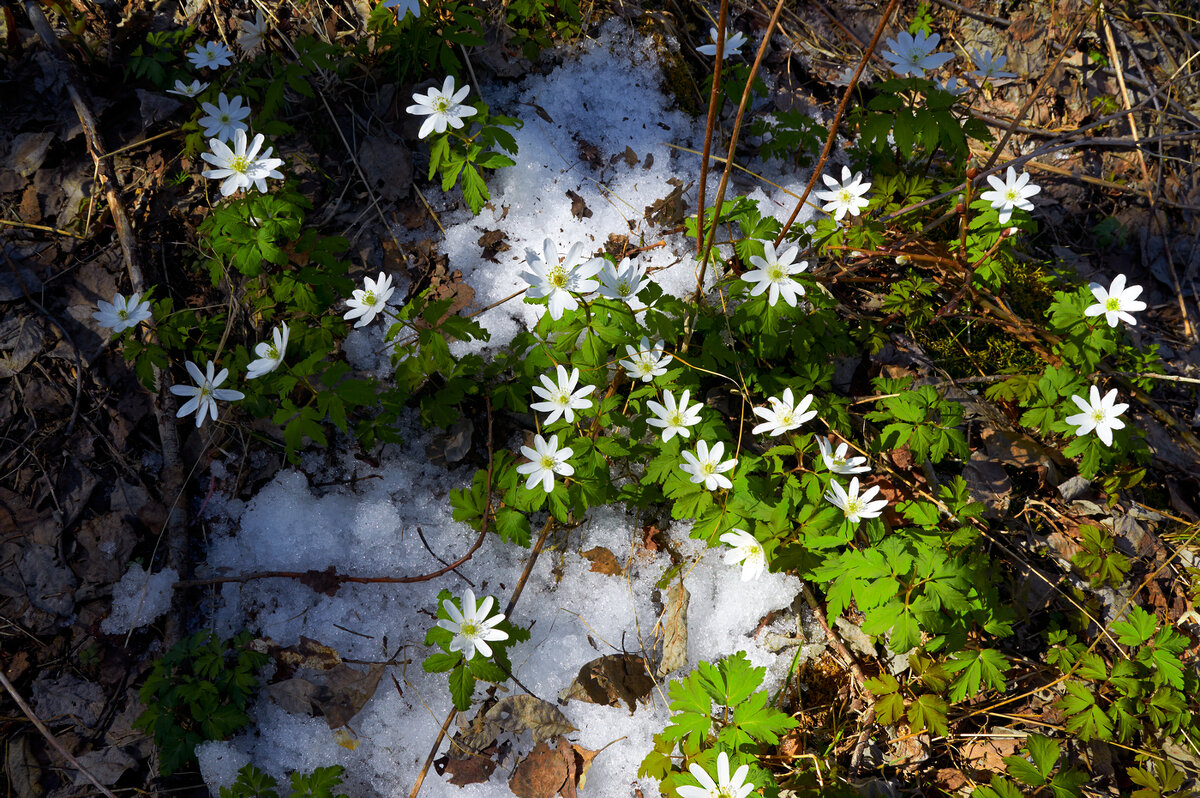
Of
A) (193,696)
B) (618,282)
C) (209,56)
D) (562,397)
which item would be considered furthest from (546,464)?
(209,56)

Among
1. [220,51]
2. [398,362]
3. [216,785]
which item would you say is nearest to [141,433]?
[398,362]

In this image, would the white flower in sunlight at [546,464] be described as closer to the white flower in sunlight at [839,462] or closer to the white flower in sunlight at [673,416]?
the white flower in sunlight at [673,416]

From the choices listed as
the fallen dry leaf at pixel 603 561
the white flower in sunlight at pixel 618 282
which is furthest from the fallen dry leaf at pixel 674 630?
the white flower in sunlight at pixel 618 282

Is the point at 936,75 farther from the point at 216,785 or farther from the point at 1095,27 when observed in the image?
the point at 216,785

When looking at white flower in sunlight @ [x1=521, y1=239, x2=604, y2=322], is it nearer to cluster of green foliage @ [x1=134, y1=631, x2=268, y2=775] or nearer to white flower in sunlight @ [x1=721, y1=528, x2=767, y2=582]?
white flower in sunlight @ [x1=721, y1=528, x2=767, y2=582]

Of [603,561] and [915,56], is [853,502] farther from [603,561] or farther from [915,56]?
[915,56]
